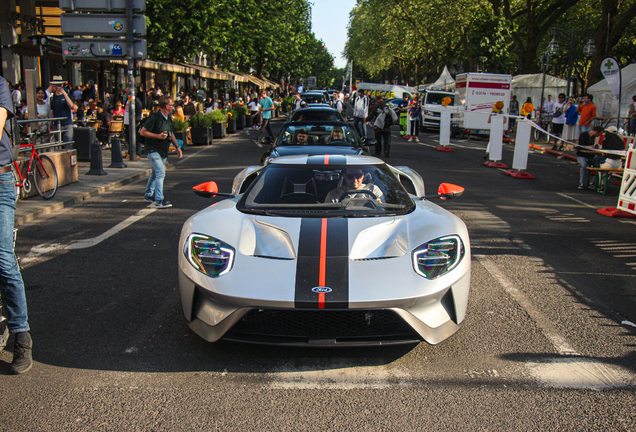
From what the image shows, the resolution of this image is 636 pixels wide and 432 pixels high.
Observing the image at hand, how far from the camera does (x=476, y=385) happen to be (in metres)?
3.39

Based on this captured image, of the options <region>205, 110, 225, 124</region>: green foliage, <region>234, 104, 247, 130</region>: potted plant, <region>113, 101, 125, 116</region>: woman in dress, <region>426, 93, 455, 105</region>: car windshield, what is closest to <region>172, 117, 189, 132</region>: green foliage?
<region>113, 101, 125, 116</region>: woman in dress

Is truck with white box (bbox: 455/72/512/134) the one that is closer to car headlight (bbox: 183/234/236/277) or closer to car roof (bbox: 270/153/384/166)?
car roof (bbox: 270/153/384/166)

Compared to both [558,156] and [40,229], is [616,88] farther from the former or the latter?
[40,229]

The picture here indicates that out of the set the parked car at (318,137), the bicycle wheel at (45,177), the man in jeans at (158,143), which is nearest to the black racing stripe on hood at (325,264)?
the parked car at (318,137)

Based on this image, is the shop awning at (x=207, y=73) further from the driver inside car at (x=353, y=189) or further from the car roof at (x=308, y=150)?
the driver inside car at (x=353, y=189)

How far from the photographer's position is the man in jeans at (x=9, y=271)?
350cm

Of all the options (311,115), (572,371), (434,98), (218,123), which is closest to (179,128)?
(218,123)

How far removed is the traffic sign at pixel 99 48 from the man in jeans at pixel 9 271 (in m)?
12.5

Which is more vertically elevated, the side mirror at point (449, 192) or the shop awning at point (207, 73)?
the shop awning at point (207, 73)

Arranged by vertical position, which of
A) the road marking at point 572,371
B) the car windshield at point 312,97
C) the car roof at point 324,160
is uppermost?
the car windshield at point 312,97

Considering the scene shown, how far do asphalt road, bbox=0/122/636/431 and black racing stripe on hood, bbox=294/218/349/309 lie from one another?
500mm

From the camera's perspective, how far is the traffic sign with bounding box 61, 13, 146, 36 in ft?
49.2

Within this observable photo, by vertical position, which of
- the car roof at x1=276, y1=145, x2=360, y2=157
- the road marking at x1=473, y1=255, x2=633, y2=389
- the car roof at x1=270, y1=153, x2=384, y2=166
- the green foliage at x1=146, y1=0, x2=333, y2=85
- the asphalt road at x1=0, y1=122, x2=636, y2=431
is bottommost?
the asphalt road at x1=0, y1=122, x2=636, y2=431

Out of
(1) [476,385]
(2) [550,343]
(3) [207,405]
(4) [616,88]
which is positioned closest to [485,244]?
(2) [550,343]
